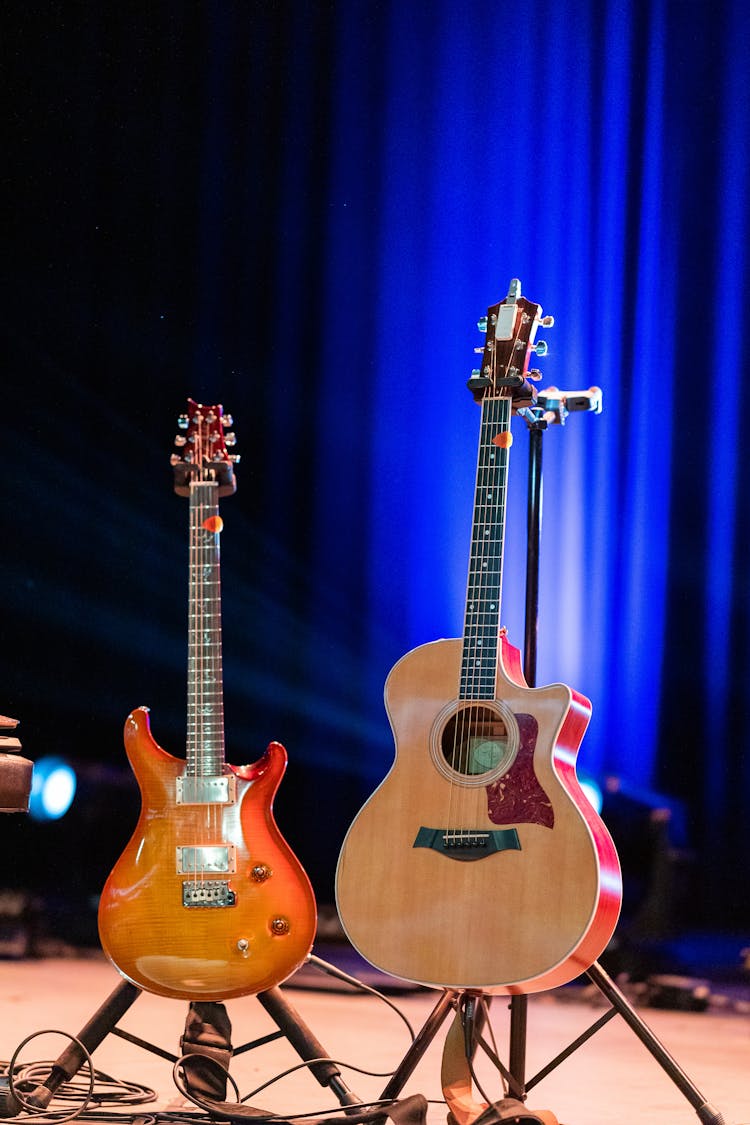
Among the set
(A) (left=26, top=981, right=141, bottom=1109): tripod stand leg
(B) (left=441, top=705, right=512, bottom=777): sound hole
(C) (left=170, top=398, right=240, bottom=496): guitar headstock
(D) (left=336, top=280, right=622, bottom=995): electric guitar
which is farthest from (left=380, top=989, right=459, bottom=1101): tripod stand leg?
(C) (left=170, top=398, right=240, bottom=496): guitar headstock

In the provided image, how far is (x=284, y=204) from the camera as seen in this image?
4.43 metres

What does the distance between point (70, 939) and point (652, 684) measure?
1.95m

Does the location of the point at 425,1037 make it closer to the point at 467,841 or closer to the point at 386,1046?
the point at 467,841

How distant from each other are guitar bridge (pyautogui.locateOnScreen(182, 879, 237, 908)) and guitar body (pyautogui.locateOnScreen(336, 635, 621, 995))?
21 centimetres

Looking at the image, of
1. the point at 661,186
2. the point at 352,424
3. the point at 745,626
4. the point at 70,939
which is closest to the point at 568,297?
the point at 661,186

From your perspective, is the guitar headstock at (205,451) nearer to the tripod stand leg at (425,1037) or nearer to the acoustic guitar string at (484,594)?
the acoustic guitar string at (484,594)

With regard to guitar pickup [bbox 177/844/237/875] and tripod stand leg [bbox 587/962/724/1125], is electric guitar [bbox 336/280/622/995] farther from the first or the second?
guitar pickup [bbox 177/844/237/875]

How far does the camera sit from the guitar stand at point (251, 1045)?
2.30m

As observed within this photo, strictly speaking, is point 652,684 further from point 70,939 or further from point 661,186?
point 70,939

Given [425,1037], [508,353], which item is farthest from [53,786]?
[508,353]

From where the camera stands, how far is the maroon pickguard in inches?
83.3

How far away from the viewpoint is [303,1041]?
7.59 ft

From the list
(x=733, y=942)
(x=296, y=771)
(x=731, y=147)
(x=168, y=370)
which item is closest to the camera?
(x=733, y=942)

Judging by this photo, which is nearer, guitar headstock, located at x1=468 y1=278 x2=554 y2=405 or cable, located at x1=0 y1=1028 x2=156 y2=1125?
cable, located at x1=0 y1=1028 x2=156 y2=1125
